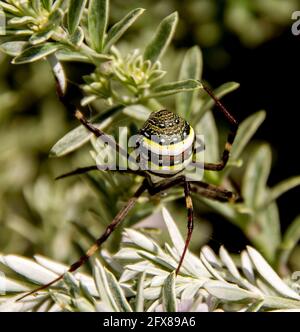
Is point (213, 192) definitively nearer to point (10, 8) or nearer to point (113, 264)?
point (113, 264)

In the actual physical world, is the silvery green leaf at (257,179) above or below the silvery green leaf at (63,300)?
below

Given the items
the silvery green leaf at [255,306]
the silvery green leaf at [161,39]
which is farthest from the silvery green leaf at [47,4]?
the silvery green leaf at [255,306]

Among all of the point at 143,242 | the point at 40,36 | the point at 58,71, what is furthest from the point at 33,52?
the point at 143,242

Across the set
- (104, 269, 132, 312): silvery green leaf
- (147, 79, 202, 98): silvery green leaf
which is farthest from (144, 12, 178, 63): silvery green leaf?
(104, 269, 132, 312): silvery green leaf

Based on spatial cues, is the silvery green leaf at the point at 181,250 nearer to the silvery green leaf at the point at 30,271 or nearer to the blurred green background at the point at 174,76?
the silvery green leaf at the point at 30,271

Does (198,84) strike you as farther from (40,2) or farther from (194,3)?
(194,3)

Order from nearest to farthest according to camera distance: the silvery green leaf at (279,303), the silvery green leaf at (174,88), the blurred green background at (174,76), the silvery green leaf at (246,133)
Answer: the silvery green leaf at (279,303) < the silvery green leaf at (174,88) < the silvery green leaf at (246,133) < the blurred green background at (174,76)

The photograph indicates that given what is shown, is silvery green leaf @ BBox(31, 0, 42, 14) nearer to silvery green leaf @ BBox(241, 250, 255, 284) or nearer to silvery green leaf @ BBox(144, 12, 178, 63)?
silvery green leaf @ BBox(144, 12, 178, 63)

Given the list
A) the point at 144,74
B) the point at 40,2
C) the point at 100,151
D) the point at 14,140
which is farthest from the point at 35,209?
the point at 40,2
